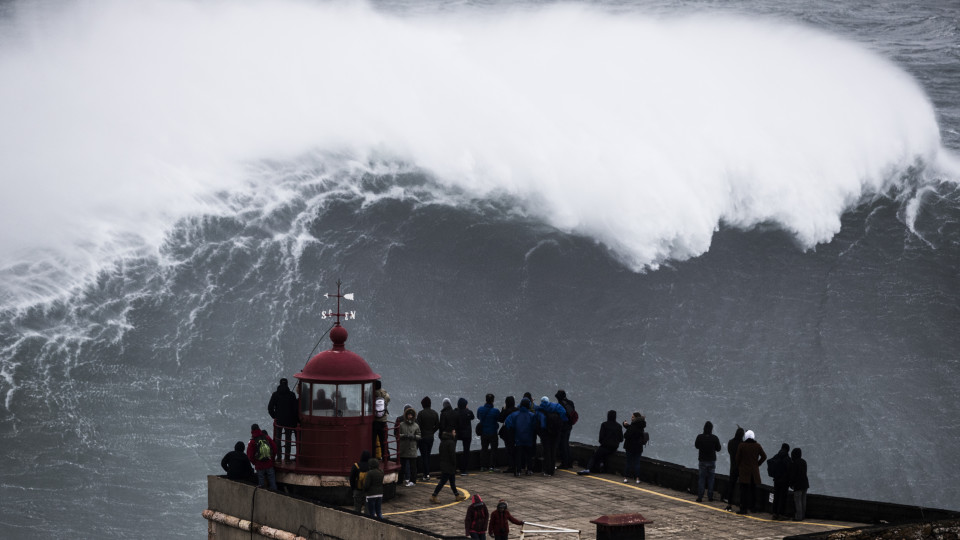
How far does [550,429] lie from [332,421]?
4.09 meters

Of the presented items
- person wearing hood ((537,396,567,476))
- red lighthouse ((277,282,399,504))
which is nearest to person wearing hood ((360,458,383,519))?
red lighthouse ((277,282,399,504))

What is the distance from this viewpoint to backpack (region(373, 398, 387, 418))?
2078 centimetres

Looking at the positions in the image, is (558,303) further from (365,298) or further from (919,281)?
(919,281)

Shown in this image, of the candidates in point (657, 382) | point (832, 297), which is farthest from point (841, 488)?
point (832, 297)

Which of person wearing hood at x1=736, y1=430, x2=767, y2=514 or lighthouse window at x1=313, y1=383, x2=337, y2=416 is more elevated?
lighthouse window at x1=313, y1=383, x2=337, y2=416

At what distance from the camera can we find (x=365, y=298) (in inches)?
1604

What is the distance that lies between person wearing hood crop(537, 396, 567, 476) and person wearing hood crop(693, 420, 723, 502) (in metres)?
2.58

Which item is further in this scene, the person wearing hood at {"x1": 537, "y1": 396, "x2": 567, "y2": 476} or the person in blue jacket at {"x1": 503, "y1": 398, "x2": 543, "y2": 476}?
the person wearing hood at {"x1": 537, "y1": 396, "x2": 567, "y2": 476}

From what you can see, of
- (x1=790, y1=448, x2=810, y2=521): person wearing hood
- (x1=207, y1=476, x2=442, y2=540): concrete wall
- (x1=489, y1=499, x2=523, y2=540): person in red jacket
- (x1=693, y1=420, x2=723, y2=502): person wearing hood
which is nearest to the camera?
(x1=489, y1=499, x2=523, y2=540): person in red jacket

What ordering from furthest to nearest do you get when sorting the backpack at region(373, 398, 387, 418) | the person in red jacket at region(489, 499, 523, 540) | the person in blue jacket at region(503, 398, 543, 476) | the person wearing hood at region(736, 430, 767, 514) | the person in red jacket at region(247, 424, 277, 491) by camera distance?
the person in blue jacket at region(503, 398, 543, 476) < the backpack at region(373, 398, 387, 418) < the person in red jacket at region(247, 424, 277, 491) < the person wearing hood at region(736, 430, 767, 514) < the person in red jacket at region(489, 499, 523, 540)

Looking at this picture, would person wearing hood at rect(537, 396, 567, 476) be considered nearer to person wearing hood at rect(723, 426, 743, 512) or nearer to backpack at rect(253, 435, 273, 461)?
person wearing hood at rect(723, 426, 743, 512)

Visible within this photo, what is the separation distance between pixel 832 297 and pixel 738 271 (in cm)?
316

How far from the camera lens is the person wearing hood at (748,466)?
20.1 meters

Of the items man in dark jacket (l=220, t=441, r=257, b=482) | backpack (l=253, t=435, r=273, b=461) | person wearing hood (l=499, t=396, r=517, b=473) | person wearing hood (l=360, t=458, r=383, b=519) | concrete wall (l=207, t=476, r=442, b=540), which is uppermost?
person wearing hood (l=499, t=396, r=517, b=473)
